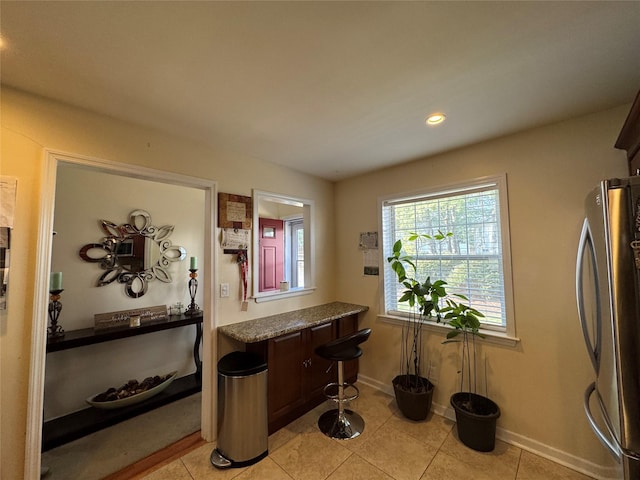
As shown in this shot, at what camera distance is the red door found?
4.09 m

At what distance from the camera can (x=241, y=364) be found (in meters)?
2.06

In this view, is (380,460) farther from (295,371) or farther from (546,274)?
(546,274)

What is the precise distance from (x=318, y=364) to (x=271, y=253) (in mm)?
2080

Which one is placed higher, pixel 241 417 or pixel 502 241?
pixel 502 241

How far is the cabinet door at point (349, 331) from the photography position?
2881 mm

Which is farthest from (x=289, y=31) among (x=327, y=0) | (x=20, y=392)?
(x=20, y=392)

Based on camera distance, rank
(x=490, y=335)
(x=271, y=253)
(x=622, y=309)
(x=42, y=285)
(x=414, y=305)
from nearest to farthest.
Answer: (x=622, y=309)
(x=42, y=285)
(x=490, y=335)
(x=414, y=305)
(x=271, y=253)

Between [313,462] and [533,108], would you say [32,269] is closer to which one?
[313,462]

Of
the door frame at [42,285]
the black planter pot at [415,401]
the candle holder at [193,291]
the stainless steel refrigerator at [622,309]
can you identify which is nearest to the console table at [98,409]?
the candle holder at [193,291]

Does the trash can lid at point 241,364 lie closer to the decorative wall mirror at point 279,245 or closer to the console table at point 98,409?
the console table at point 98,409

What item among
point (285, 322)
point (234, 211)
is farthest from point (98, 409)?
point (234, 211)

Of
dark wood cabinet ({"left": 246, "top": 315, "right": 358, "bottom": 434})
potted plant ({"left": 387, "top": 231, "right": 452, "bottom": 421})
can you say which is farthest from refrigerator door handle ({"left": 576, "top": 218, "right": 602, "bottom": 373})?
dark wood cabinet ({"left": 246, "top": 315, "right": 358, "bottom": 434})

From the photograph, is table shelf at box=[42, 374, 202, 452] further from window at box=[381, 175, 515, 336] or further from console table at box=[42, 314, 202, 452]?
window at box=[381, 175, 515, 336]

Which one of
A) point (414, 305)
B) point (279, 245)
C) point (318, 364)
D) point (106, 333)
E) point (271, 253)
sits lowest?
point (318, 364)
